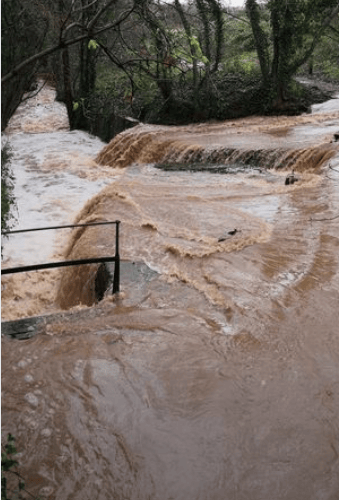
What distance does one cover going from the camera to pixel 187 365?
4707 mm

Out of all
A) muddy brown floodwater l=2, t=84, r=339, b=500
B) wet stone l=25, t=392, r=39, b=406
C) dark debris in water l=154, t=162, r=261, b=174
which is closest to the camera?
muddy brown floodwater l=2, t=84, r=339, b=500

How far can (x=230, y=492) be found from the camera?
341 centimetres

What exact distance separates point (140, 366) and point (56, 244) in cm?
519

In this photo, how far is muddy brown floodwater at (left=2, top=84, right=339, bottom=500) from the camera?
355 cm

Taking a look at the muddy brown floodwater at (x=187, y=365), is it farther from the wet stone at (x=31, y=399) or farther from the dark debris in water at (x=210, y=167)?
the dark debris in water at (x=210, y=167)

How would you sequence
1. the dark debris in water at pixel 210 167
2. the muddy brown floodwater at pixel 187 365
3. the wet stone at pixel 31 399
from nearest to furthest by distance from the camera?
the muddy brown floodwater at pixel 187 365, the wet stone at pixel 31 399, the dark debris in water at pixel 210 167

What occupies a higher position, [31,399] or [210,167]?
[210,167]

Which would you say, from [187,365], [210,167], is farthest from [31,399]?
[210,167]

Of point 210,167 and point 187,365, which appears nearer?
point 187,365

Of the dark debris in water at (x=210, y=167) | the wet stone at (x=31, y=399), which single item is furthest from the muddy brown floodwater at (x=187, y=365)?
the dark debris in water at (x=210, y=167)

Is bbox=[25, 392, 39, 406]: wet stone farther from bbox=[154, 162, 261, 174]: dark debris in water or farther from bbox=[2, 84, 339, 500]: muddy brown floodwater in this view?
bbox=[154, 162, 261, 174]: dark debris in water

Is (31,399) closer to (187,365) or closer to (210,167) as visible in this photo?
(187,365)

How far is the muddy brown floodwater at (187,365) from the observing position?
11.6 feet

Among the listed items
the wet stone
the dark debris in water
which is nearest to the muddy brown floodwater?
the wet stone
